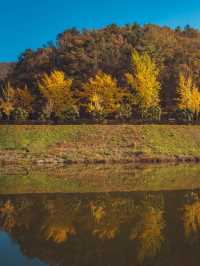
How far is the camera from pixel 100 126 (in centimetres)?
4506

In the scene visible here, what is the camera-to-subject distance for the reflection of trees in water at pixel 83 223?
10.2 metres

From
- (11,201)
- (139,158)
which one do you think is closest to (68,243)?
(11,201)

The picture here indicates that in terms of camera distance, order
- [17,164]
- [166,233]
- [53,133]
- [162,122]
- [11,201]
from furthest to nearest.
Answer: [162,122], [53,133], [17,164], [11,201], [166,233]

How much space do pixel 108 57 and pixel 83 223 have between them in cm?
6443

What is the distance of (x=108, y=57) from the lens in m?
74.5

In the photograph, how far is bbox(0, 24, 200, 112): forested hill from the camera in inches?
2697

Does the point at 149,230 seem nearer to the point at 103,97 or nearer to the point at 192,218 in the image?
the point at 192,218

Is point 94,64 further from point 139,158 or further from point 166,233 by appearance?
point 166,233

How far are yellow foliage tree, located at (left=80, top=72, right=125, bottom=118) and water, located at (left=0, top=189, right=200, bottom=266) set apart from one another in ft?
115

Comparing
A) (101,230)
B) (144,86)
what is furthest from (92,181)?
(144,86)

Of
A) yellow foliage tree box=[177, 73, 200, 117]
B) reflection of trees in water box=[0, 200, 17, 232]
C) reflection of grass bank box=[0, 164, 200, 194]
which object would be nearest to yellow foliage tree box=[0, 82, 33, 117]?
yellow foliage tree box=[177, 73, 200, 117]

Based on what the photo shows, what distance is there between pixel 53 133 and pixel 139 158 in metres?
11.2

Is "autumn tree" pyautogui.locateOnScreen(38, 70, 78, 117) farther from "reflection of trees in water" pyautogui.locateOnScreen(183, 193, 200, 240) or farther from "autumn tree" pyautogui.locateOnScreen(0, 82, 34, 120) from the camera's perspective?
"reflection of trees in water" pyautogui.locateOnScreen(183, 193, 200, 240)

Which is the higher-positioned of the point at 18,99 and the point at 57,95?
the point at 18,99
